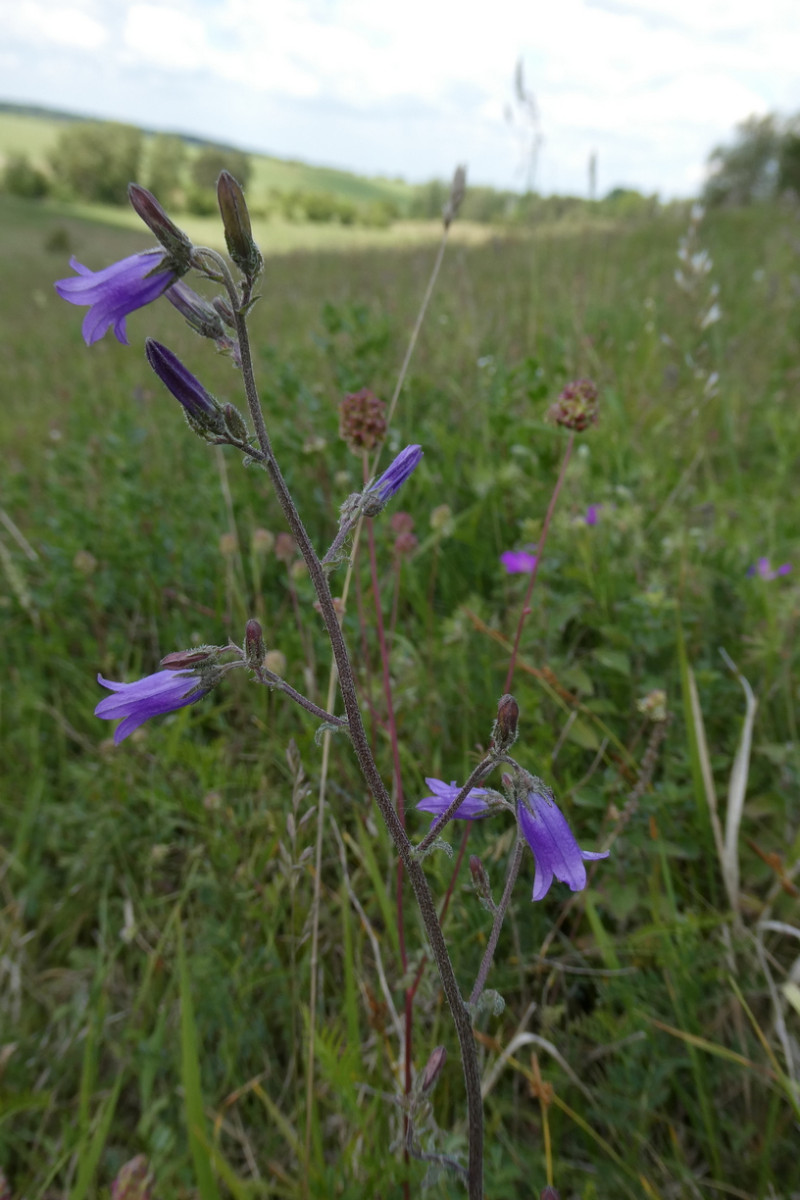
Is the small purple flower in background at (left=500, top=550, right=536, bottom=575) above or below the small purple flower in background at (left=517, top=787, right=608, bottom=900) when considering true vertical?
below

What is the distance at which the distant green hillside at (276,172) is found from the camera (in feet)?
196

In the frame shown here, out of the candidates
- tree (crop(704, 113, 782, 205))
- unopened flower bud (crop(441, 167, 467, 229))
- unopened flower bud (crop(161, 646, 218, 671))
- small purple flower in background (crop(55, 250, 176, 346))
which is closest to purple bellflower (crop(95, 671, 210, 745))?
unopened flower bud (crop(161, 646, 218, 671))

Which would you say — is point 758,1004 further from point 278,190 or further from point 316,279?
point 278,190

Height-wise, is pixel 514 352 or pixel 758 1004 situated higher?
pixel 514 352

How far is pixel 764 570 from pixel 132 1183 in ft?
7.90

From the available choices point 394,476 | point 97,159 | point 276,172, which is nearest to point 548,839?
point 394,476

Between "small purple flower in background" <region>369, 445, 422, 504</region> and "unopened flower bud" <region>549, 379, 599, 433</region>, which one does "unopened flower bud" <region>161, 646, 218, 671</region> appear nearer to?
"small purple flower in background" <region>369, 445, 422, 504</region>

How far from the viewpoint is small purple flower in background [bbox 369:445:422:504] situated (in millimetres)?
1262

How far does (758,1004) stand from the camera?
1.76 meters

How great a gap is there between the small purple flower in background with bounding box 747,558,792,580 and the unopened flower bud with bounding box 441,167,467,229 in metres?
1.67

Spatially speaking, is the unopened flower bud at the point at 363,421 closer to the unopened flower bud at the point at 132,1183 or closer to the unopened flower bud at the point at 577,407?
the unopened flower bud at the point at 577,407

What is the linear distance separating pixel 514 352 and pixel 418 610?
2.68 m

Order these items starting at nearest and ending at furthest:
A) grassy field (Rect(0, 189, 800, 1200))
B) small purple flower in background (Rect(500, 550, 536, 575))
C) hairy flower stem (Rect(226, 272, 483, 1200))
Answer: hairy flower stem (Rect(226, 272, 483, 1200)) < grassy field (Rect(0, 189, 800, 1200)) < small purple flower in background (Rect(500, 550, 536, 575))

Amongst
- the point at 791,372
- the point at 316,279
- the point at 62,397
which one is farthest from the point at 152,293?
the point at 316,279
